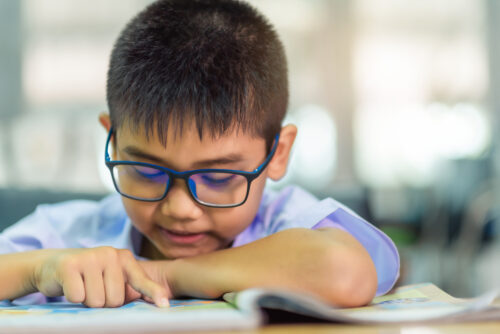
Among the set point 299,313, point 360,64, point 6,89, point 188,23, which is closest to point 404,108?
point 360,64

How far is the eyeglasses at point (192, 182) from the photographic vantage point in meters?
0.83

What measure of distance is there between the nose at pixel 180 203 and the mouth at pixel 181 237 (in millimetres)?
66

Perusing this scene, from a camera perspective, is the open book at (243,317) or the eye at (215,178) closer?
the open book at (243,317)

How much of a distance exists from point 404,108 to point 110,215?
305 centimetres

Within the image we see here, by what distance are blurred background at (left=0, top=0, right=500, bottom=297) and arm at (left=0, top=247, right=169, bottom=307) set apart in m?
2.92

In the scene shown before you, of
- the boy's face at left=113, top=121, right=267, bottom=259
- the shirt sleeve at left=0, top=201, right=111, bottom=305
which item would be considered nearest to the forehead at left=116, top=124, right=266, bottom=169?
the boy's face at left=113, top=121, right=267, bottom=259

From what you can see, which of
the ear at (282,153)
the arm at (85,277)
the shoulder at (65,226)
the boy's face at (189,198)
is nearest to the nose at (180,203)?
the boy's face at (189,198)

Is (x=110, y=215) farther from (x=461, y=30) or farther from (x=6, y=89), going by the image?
(x=461, y=30)

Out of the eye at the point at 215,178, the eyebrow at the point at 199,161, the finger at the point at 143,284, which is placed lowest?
the finger at the point at 143,284

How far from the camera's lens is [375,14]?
3.90m

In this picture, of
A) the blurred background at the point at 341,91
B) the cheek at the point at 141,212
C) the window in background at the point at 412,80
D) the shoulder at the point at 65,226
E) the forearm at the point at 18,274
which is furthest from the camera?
the window in background at the point at 412,80

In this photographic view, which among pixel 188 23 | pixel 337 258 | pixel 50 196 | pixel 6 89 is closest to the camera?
pixel 337 258

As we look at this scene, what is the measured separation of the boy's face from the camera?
2.71 feet

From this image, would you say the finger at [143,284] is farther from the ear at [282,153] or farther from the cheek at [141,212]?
the ear at [282,153]
